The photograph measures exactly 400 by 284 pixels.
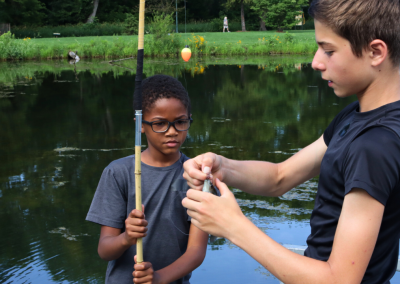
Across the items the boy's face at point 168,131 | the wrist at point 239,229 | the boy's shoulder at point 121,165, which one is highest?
the boy's face at point 168,131

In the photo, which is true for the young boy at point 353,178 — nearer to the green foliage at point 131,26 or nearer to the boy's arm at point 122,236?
the boy's arm at point 122,236

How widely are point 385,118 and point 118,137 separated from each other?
581 centimetres

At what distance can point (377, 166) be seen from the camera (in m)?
1.06

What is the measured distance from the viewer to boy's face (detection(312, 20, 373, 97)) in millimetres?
1199

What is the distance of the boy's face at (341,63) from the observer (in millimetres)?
1199

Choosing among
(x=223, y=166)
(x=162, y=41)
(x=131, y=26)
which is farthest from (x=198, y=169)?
(x=131, y=26)

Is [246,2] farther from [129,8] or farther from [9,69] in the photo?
[9,69]

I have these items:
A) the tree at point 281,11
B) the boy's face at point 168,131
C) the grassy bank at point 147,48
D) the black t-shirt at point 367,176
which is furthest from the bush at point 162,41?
the black t-shirt at point 367,176

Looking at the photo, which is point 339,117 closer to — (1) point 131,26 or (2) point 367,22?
(2) point 367,22

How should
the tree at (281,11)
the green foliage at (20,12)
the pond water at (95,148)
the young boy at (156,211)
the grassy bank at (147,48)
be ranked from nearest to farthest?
the young boy at (156,211), the pond water at (95,148), the grassy bank at (147,48), the green foliage at (20,12), the tree at (281,11)

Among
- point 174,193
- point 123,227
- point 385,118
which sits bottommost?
point 123,227

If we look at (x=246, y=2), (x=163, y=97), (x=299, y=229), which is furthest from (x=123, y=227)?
(x=246, y=2)

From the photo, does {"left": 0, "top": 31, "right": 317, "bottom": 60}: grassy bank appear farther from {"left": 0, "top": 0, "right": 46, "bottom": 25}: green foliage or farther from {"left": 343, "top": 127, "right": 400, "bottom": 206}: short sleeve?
{"left": 343, "top": 127, "right": 400, "bottom": 206}: short sleeve

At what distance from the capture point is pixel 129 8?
46.7 meters
